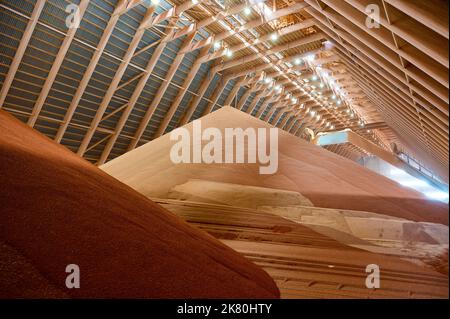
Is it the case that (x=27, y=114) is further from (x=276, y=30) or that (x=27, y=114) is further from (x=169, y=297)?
(x=169, y=297)

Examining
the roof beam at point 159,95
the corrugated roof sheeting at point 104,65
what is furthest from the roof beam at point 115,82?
the roof beam at point 159,95

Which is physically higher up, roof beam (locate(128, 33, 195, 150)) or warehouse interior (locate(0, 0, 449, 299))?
roof beam (locate(128, 33, 195, 150))

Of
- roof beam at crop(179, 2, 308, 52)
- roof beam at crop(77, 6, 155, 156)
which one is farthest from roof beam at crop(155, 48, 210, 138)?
roof beam at crop(77, 6, 155, 156)

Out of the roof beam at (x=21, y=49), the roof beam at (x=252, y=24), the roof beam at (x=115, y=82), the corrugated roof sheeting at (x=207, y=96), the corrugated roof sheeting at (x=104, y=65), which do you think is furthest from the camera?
the corrugated roof sheeting at (x=207, y=96)

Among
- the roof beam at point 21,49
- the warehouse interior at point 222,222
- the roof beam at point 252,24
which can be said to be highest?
the roof beam at point 252,24

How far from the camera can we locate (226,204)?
5.74 ft

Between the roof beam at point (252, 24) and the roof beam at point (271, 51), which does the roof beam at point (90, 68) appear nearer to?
the roof beam at point (252, 24)

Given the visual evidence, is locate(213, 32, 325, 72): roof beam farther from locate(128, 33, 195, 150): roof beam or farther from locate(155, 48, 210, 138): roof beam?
locate(128, 33, 195, 150): roof beam

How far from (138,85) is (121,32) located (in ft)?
7.87

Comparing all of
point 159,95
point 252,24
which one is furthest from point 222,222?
point 159,95

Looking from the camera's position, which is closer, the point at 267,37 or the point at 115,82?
the point at 115,82

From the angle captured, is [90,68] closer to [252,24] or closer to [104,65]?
[104,65]

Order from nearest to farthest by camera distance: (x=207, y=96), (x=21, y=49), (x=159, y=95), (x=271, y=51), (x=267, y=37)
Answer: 1. (x=21, y=49)
2. (x=267, y=37)
3. (x=271, y=51)
4. (x=159, y=95)
5. (x=207, y=96)
